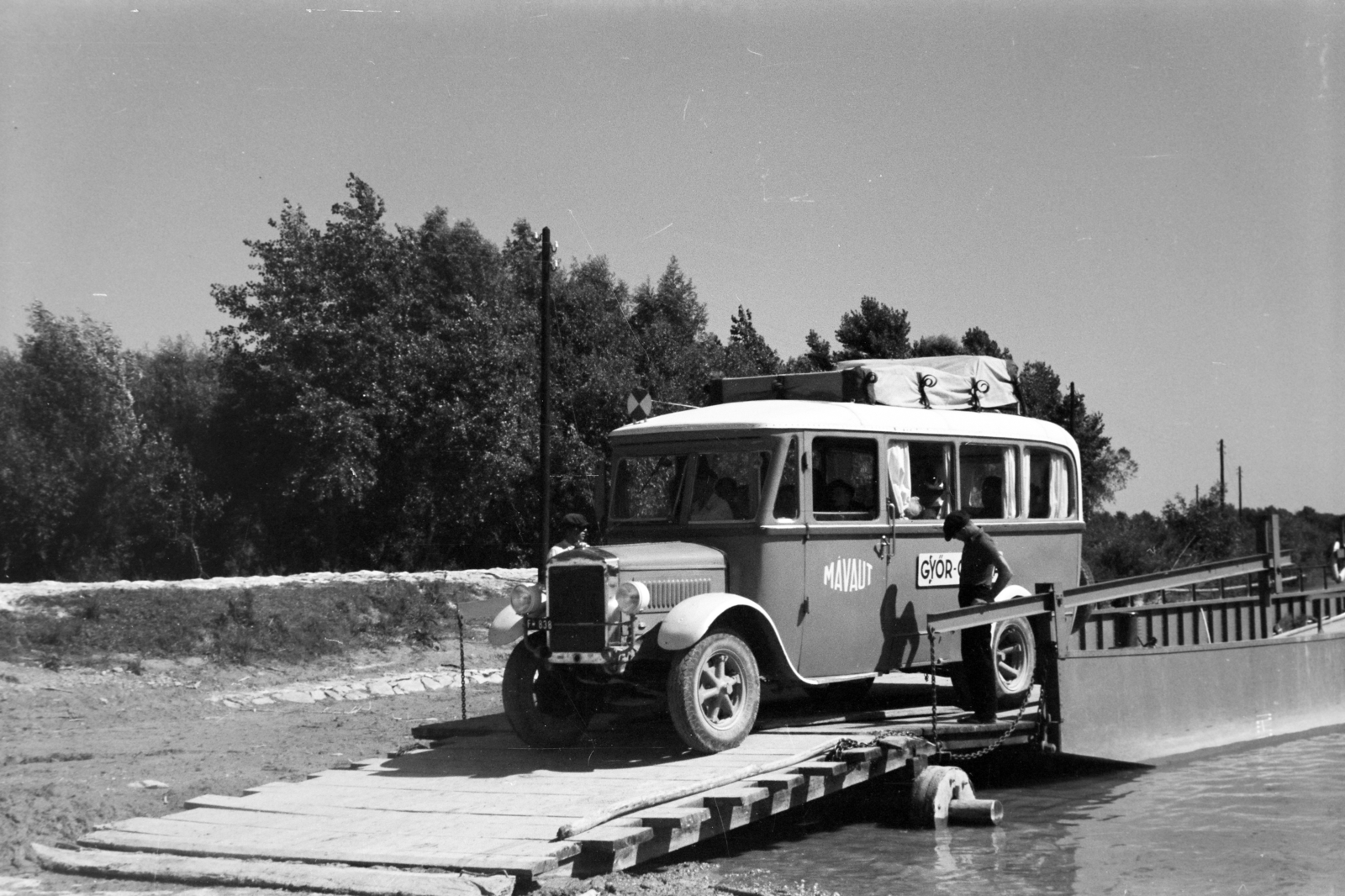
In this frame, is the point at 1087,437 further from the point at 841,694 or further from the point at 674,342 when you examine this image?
the point at 841,694

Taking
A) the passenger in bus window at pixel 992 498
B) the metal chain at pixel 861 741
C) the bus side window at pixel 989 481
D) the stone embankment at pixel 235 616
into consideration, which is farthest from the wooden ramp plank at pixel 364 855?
the stone embankment at pixel 235 616

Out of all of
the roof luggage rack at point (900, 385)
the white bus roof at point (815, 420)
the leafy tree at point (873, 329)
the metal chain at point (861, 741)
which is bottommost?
the metal chain at point (861, 741)

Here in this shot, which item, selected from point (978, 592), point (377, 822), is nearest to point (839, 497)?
point (978, 592)

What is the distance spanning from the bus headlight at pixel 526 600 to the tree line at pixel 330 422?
25.5m

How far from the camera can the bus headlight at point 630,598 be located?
9.66m

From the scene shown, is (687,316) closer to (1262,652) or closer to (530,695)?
(1262,652)

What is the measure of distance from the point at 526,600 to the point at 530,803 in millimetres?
1859

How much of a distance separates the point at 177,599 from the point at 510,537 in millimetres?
18225

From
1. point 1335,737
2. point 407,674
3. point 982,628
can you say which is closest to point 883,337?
point 407,674

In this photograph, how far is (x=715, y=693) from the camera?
9.87m

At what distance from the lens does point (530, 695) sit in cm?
1052

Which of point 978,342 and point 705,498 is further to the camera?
point 978,342

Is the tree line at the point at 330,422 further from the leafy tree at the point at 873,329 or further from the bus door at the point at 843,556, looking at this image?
the bus door at the point at 843,556

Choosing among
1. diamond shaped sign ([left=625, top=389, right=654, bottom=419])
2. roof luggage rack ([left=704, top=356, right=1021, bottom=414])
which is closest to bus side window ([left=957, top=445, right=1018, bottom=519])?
roof luggage rack ([left=704, top=356, right=1021, bottom=414])
